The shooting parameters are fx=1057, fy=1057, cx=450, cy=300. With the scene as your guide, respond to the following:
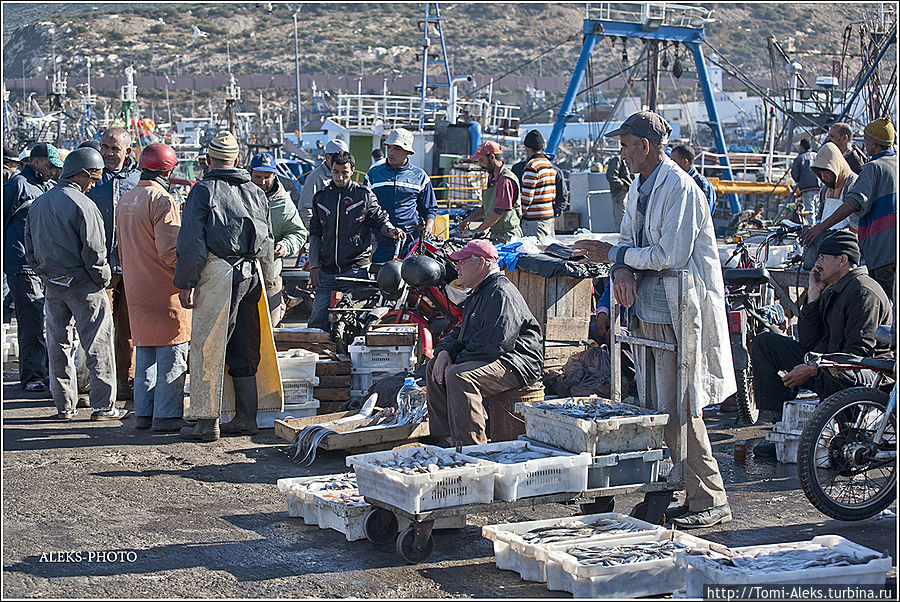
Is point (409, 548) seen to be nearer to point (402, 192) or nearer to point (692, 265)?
point (692, 265)

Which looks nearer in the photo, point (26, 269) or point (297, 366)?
point (297, 366)

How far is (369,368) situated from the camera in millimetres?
8586

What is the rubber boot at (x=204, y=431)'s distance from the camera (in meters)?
7.78

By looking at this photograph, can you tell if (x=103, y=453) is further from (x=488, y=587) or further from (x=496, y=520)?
(x=488, y=587)

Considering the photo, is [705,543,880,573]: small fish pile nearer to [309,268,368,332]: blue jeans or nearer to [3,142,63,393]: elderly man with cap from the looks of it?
[309,268,368,332]: blue jeans

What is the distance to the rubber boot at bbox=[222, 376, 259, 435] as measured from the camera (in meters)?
8.04

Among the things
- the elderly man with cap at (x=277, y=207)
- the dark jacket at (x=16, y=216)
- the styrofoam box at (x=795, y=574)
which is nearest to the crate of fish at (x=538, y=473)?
the styrofoam box at (x=795, y=574)

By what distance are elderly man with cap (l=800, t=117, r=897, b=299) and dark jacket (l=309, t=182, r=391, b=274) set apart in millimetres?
4136

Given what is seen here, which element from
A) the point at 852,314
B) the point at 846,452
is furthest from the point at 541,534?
the point at 852,314

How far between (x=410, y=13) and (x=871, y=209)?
112m

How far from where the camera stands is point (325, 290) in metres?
9.68

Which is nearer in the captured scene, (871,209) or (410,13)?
(871,209)

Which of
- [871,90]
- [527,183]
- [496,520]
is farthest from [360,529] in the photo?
[871,90]

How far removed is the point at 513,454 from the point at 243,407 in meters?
3.13
